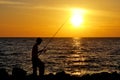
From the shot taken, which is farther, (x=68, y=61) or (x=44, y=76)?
(x=68, y=61)

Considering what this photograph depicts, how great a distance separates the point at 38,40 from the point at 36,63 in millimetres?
1020

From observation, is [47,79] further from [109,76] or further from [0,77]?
[109,76]

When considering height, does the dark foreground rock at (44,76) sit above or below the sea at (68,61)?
above

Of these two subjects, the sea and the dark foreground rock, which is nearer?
the dark foreground rock

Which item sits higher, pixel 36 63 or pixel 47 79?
pixel 36 63

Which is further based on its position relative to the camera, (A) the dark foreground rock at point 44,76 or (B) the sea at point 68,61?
(B) the sea at point 68,61

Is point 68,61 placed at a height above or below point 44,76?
below

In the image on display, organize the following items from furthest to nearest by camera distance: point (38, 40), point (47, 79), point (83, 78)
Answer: point (83, 78) < point (47, 79) < point (38, 40)

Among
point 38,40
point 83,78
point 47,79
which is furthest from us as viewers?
point 83,78

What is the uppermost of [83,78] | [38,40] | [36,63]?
[38,40]

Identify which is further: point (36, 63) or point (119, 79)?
point (119, 79)

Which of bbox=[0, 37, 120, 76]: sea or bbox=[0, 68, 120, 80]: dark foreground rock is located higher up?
bbox=[0, 68, 120, 80]: dark foreground rock

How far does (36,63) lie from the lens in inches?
568

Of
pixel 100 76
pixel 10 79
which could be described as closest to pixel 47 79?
pixel 10 79
